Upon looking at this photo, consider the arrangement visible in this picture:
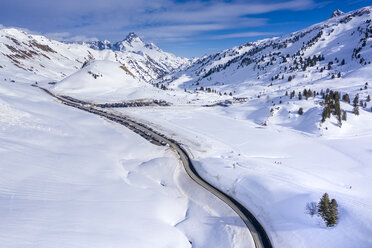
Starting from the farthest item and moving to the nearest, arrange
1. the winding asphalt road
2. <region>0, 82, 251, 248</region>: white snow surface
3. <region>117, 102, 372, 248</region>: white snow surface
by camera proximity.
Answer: the winding asphalt road → <region>117, 102, 372, 248</region>: white snow surface → <region>0, 82, 251, 248</region>: white snow surface

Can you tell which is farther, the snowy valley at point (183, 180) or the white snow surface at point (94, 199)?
the snowy valley at point (183, 180)

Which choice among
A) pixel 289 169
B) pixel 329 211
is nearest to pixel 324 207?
pixel 329 211

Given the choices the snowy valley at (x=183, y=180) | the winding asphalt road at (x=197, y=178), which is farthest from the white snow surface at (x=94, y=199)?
the winding asphalt road at (x=197, y=178)

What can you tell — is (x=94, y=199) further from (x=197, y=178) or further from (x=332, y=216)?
(x=332, y=216)

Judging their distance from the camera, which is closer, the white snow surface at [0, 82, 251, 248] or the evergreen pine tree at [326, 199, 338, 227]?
the white snow surface at [0, 82, 251, 248]

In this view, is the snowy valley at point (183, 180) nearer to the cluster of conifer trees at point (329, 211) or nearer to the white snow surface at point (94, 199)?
the white snow surface at point (94, 199)

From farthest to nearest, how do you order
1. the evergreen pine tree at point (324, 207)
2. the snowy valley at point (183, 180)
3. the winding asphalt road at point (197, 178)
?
the winding asphalt road at point (197, 178) → the evergreen pine tree at point (324, 207) → the snowy valley at point (183, 180)

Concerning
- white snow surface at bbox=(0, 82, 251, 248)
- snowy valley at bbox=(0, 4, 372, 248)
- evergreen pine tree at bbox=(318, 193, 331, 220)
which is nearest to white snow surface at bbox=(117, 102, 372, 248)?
snowy valley at bbox=(0, 4, 372, 248)

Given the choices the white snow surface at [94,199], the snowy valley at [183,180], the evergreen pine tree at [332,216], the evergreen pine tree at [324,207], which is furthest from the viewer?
the evergreen pine tree at [324,207]

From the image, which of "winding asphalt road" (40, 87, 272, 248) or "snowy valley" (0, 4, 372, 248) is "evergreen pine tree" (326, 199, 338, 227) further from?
"winding asphalt road" (40, 87, 272, 248)

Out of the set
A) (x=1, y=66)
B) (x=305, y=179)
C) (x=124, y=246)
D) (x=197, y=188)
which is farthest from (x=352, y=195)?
(x=1, y=66)

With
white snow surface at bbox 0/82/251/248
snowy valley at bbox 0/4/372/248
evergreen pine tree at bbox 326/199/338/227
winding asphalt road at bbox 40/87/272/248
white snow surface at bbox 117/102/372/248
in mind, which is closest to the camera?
white snow surface at bbox 0/82/251/248
